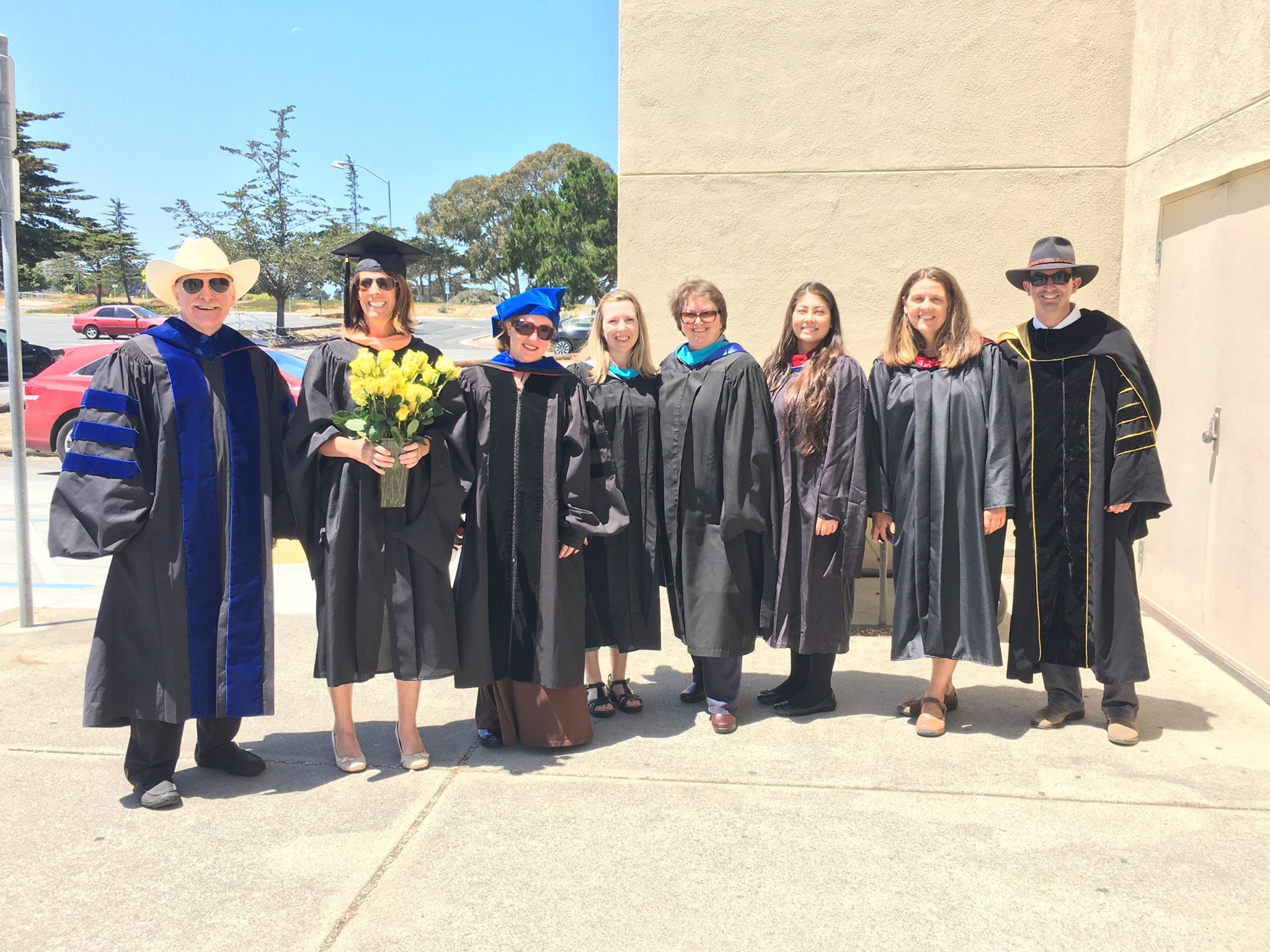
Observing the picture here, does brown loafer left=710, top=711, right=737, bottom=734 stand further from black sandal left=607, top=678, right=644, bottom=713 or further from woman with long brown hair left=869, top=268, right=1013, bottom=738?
woman with long brown hair left=869, top=268, right=1013, bottom=738

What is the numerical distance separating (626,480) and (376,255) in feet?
4.72

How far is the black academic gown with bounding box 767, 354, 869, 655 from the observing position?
4.36m

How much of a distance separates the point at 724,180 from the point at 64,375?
28.6 ft

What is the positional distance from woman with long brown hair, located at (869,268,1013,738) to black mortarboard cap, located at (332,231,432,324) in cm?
211

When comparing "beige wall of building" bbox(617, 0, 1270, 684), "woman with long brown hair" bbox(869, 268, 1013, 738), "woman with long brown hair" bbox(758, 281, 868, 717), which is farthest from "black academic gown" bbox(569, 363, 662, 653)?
"beige wall of building" bbox(617, 0, 1270, 684)

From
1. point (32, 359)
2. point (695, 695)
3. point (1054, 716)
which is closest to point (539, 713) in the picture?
point (695, 695)

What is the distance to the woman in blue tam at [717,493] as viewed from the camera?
4.35 metres

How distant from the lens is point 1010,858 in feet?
10.5

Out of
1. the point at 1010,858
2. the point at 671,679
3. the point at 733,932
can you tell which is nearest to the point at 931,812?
the point at 1010,858


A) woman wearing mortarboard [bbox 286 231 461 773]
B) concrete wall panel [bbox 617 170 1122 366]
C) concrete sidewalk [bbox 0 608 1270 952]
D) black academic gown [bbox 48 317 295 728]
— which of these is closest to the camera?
concrete sidewalk [bbox 0 608 1270 952]

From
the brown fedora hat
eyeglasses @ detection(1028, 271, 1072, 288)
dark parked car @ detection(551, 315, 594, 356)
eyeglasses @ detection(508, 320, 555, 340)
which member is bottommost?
eyeglasses @ detection(508, 320, 555, 340)

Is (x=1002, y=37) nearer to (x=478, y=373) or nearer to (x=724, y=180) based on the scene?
(x=724, y=180)

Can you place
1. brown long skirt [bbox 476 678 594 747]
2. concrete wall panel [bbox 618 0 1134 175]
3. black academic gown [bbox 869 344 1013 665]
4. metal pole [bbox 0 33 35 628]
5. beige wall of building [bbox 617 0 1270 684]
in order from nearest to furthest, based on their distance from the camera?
brown long skirt [bbox 476 678 594 747] < black academic gown [bbox 869 344 1013 665] < metal pole [bbox 0 33 35 628] < beige wall of building [bbox 617 0 1270 684] < concrete wall panel [bbox 618 0 1134 175]

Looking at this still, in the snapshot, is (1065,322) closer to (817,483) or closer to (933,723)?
(817,483)
